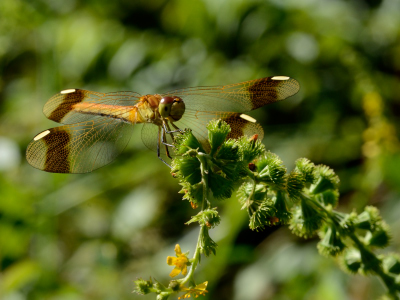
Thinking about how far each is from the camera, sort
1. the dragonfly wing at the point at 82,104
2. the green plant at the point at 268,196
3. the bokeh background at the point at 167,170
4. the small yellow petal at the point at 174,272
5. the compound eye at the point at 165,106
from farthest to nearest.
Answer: the bokeh background at the point at 167,170 → the dragonfly wing at the point at 82,104 → the compound eye at the point at 165,106 → the green plant at the point at 268,196 → the small yellow petal at the point at 174,272

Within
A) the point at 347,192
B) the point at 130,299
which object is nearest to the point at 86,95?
the point at 130,299

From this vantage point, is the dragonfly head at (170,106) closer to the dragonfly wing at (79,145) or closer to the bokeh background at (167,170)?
the dragonfly wing at (79,145)

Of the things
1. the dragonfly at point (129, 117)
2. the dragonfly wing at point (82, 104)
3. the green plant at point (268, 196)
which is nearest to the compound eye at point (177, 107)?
the dragonfly at point (129, 117)

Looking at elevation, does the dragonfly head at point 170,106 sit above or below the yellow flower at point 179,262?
above

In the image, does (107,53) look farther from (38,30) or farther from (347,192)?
(347,192)

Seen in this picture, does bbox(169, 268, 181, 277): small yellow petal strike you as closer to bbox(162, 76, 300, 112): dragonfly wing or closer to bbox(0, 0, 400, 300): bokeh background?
bbox(162, 76, 300, 112): dragonfly wing

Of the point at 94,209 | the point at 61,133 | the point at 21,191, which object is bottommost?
the point at 94,209

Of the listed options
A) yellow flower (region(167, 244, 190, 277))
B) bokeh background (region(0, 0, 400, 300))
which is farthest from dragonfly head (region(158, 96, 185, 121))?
bokeh background (region(0, 0, 400, 300))
